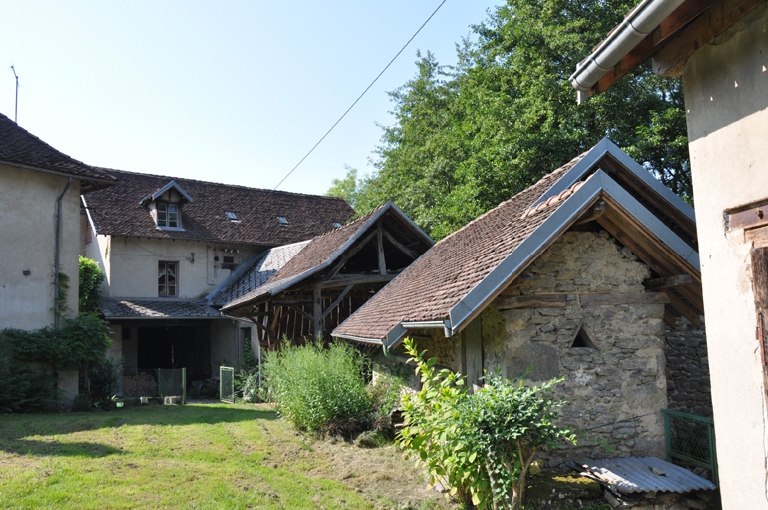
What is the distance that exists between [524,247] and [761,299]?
3.28 meters

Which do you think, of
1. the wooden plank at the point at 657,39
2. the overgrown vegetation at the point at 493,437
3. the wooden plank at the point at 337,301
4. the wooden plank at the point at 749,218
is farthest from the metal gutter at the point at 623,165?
the wooden plank at the point at 337,301

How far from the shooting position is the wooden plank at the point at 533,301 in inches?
287

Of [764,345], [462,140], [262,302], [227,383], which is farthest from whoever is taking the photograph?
[462,140]

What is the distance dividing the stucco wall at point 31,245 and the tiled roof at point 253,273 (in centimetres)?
683

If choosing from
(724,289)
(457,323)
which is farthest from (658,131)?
(724,289)

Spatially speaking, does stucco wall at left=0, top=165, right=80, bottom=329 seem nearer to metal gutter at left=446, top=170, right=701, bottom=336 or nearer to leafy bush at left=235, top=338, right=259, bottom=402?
leafy bush at left=235, top=338, right=259, bottom=402

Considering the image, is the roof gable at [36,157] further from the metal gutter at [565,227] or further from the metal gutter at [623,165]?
the metal gutter at [565,227]

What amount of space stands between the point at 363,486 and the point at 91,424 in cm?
709

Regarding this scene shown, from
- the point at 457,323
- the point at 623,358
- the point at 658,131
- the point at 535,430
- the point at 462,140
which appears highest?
the point at 462,140

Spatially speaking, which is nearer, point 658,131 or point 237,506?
point 237,506

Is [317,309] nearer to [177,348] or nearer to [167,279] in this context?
[167,279]

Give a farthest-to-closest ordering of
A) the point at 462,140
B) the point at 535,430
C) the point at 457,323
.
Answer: the point at 462,140 → the point at 457,323 → the point at 535,430

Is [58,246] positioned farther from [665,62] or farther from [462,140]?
[665,62]

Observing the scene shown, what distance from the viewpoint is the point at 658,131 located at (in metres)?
16.8
